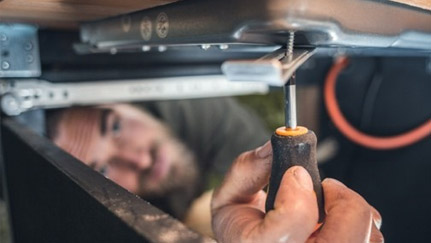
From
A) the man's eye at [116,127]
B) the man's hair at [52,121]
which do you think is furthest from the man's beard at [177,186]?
the man's hair at [52,121]

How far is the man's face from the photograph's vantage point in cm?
83

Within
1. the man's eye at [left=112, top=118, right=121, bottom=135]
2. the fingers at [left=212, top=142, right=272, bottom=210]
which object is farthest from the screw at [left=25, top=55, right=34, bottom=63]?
the fingers at [left=212, top=142, right=272, bottom=210]

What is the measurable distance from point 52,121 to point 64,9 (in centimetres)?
32

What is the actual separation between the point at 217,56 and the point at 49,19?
46cm

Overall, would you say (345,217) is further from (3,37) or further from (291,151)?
(3,37)

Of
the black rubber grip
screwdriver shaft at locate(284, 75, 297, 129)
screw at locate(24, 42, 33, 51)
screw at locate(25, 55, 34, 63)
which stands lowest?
the black rubber grip

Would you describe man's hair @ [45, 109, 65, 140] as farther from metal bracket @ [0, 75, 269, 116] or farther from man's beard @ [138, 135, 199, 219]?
man's beard @ [138, 135, 199, 219]

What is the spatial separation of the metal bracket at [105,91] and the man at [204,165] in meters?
0.03

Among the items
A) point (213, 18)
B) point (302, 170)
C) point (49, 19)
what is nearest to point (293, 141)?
point (302, 170)

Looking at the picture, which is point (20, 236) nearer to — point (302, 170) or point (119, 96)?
point (119, 96)

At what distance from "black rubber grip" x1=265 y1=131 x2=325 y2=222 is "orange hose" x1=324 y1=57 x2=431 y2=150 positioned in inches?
31.0

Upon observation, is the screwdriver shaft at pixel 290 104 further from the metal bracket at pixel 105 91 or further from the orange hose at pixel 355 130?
the orange hose at pixel 355 130

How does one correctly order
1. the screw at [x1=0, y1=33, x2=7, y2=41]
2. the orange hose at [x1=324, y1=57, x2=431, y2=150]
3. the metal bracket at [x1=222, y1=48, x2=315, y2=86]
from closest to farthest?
the metal bracket at [x1=222, y1=48, x2=315, y2=86]
the screw at [x1=0, y1=33, x2=7, y2=41]
the orange hose at [x1=324, y1=57, x2=431, y2=150]

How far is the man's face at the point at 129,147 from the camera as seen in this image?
2.73ft
